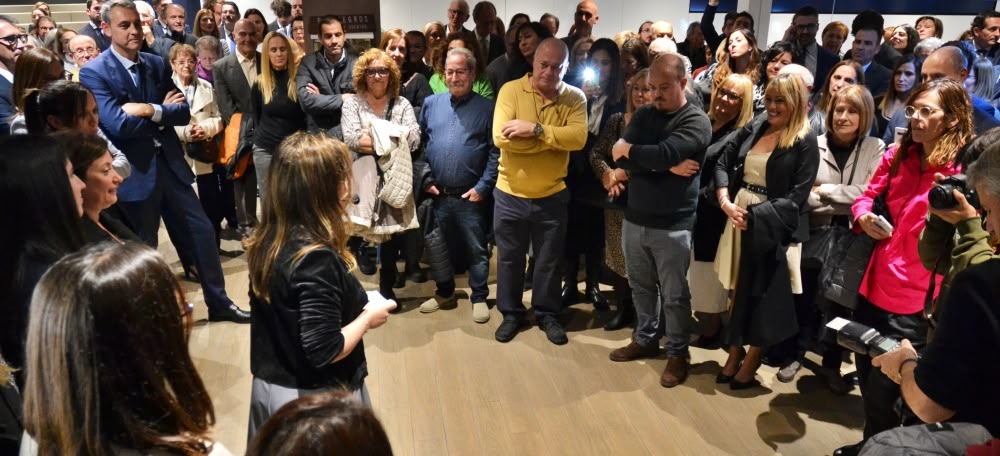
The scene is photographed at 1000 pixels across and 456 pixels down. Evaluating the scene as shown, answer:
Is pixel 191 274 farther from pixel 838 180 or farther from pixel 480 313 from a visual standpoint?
pixel 838 180

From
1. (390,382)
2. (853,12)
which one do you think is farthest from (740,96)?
(853,12)

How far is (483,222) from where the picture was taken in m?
4.05

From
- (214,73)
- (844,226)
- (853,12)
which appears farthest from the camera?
(853,12)

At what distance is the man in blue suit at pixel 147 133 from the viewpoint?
11.0ft

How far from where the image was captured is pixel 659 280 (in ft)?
11.0

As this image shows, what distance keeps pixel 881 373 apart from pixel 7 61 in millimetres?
4396

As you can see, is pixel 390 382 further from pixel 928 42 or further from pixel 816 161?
pixel 928 42

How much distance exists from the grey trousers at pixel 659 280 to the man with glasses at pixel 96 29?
202 inches

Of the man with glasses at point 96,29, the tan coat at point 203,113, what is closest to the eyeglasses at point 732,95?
the tan coat at point 203,113

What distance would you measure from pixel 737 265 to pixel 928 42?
263 cm

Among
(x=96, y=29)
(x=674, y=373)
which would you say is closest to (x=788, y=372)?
(x=674, y=373)

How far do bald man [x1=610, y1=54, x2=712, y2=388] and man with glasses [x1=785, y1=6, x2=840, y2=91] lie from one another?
2319 mm

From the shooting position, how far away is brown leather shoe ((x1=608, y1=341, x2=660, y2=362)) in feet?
11.7

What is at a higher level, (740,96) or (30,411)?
(740,96)
